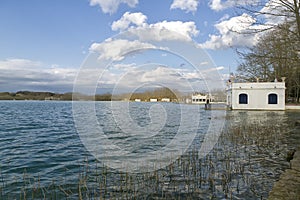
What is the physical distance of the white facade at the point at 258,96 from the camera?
37.3 meters

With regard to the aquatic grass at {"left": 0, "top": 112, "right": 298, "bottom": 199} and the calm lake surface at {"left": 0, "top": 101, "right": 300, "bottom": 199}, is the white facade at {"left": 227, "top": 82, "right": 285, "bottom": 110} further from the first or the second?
the aquatic grass at {"left": 0, "top": 112, "right": 298, "bottom": 199}

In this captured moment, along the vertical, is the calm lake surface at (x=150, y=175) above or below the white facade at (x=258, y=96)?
below

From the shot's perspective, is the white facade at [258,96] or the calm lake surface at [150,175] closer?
the calm lake surface at [150,175]

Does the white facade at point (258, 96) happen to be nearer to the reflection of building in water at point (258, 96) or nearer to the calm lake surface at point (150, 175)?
the reflection of building in water at point (258, 96)

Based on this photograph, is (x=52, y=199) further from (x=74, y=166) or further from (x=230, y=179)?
(x=230, y=179)

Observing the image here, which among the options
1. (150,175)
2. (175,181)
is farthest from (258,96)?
(175,181)

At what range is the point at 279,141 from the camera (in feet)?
40.5

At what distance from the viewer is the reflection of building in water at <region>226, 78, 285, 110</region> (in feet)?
122

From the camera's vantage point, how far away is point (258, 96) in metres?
38.3

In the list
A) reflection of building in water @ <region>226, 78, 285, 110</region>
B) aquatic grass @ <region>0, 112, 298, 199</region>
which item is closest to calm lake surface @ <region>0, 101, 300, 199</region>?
aquatic grass @ <region>0, 112, 298, 199</region>

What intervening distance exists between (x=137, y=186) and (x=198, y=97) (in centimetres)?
7730

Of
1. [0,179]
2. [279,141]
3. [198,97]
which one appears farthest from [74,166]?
[198,97]

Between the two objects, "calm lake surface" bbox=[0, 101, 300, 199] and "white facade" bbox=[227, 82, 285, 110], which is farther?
"white facade" bbox=[227, 82, 285, 110]

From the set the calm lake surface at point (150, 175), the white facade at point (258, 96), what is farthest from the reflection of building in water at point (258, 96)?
the calm lake surface at point (150, 175)
